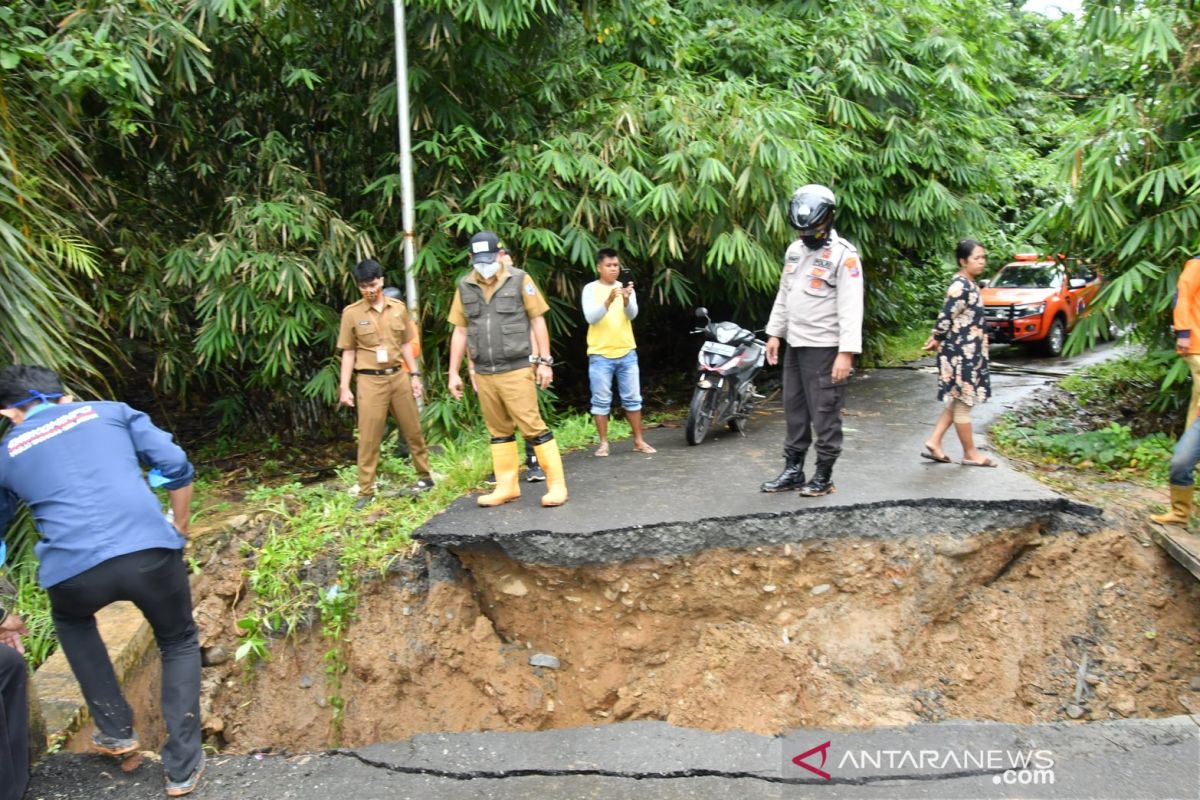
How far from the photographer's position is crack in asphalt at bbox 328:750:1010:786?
3811mm

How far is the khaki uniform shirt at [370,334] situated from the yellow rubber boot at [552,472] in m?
1.33

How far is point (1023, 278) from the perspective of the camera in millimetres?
14156

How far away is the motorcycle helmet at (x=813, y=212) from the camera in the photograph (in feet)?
17.1

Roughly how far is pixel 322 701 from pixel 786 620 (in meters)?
2.88

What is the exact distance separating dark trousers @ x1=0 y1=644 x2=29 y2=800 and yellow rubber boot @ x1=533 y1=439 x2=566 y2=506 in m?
2.88

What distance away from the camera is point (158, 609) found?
12.6 feet

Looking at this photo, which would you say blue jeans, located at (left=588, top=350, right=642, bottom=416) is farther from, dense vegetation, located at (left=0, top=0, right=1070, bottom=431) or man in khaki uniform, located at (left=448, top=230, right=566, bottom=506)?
dense vegetation, located at (left=0, top=0, right=1070, bottom=431)

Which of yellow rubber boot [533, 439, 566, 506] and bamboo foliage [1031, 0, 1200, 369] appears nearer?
yellow rubber boot [533, 439, 566, 506]

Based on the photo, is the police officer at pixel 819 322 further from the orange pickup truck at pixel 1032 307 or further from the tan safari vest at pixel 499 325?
the orange pickup truck at pixel 1032 307

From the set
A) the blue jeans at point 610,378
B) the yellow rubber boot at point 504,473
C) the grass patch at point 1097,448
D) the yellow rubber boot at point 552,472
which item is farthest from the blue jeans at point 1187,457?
the yellow rubber boot at point 504,473

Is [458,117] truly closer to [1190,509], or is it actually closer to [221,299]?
[221,299]

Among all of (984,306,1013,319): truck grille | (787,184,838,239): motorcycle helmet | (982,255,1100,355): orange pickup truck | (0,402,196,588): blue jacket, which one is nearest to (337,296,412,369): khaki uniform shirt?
(0,402,196,588): blue jacket

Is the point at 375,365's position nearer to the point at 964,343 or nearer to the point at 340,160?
the point at 340,160

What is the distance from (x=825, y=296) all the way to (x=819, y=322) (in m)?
0.16
